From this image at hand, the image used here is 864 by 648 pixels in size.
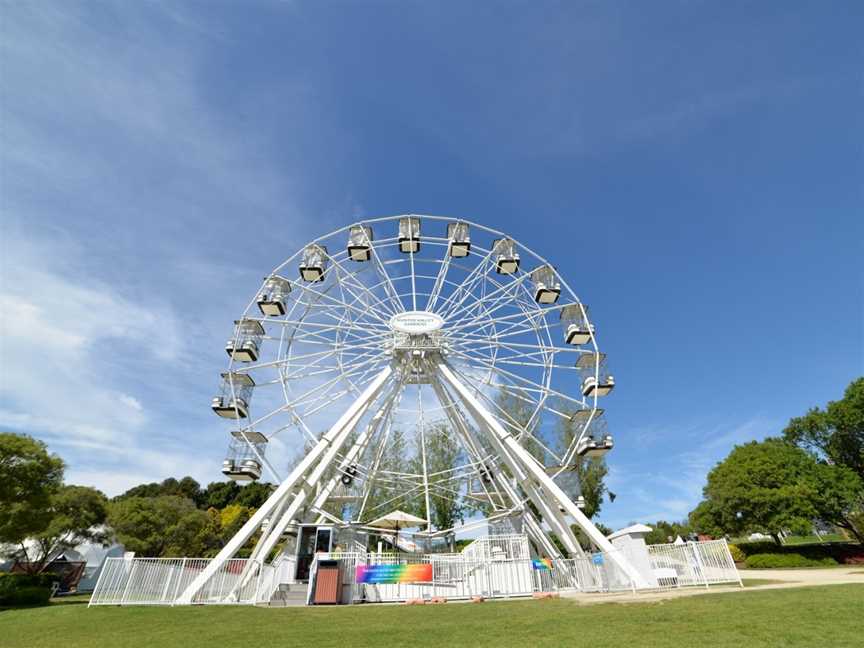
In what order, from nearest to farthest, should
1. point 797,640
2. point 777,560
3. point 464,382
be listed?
1. point 797,640
2. point 464,382
3. point 777,560

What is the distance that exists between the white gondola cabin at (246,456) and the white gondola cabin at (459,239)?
1145cm

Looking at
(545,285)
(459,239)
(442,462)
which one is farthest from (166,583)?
(442,462)

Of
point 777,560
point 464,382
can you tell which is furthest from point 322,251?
point 777,560

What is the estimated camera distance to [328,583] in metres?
13.6

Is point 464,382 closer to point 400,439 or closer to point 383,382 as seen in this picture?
point 383,382

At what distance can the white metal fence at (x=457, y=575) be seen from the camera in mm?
13109

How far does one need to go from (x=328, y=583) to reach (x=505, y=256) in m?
14.7

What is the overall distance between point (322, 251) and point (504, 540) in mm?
13912

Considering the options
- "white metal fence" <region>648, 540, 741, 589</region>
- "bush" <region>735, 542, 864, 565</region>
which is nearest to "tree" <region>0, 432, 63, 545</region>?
"white metal fence" <region>648, 540, 741, 589</region>

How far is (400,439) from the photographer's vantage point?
31.3 metres

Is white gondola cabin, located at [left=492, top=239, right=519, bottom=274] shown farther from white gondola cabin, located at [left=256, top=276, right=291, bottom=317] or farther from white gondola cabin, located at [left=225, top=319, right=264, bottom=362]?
white gondola cabin, located at [left=225, top=319, right=264, bottom=362]

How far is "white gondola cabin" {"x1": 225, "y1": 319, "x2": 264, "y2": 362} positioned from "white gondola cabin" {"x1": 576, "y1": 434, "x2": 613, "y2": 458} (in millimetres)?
13331

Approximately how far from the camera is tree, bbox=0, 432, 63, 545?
17.5 m

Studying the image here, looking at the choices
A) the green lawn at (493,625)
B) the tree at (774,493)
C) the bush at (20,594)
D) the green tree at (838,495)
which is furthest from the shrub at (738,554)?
the bush at (20,594)
